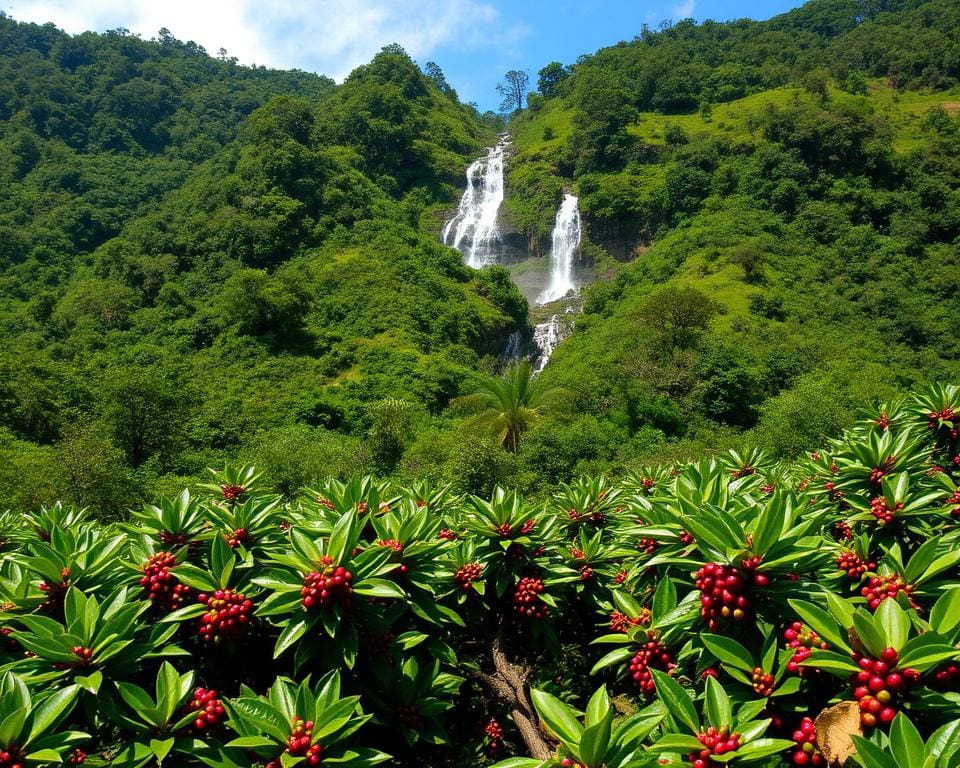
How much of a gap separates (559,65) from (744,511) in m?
94.8

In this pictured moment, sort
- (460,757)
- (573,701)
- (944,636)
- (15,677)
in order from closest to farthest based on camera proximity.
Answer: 1. (944,636)
2. (15,677)
3. (460,757)
4. (573,701)

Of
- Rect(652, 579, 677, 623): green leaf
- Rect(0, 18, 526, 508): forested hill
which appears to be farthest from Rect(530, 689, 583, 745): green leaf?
Rect(0, 18, 526, 508): forested hill

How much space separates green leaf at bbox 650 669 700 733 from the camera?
197 centimetres

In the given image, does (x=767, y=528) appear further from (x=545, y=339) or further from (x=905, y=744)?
(x=545, y=339)

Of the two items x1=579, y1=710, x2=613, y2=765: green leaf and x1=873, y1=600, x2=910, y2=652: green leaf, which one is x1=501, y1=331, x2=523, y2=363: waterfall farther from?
x1=579, y1=710, x2=613, y2=765: green leaf

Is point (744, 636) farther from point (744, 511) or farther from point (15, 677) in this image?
point (15, 677)

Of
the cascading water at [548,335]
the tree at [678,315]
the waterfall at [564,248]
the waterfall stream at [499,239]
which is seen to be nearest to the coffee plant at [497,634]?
the tree at [678,315]

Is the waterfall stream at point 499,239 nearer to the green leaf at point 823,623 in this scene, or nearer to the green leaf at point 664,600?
the green leaf at point 664,600

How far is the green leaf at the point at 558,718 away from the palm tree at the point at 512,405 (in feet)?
63.5

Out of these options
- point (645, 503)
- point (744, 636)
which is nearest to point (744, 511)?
point (744, 636)

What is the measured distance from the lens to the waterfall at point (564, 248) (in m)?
49.2

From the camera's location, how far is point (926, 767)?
1.50m

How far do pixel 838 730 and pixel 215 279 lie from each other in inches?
1811

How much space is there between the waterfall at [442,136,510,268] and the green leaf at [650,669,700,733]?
5165 cm
